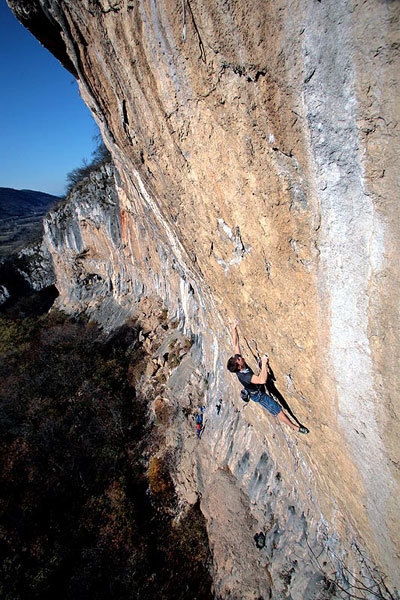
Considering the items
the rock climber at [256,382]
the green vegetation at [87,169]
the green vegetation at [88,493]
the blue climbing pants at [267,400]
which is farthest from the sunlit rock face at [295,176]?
the green vegetation at [87,169]

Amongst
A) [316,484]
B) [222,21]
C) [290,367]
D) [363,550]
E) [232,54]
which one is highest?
[222,21]

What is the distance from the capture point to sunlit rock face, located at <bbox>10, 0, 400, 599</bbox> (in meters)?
1.73

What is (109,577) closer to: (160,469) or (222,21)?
(160,469)

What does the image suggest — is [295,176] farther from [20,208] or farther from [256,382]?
[20,208]

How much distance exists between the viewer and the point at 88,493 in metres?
10.8

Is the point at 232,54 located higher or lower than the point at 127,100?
lower

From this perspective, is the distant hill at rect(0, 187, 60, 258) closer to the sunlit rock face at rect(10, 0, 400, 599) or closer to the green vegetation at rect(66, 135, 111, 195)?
the green vegetation at rect(66, 135, 111, 195)

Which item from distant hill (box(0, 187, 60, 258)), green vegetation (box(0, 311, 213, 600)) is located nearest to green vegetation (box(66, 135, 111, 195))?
green vegetation (box(0, 311, 213, 600))

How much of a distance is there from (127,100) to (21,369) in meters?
16.9

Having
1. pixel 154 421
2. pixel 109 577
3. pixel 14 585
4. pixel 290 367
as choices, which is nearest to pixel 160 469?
pixel 154 421

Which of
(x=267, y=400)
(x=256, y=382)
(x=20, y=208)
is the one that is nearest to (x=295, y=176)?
(x=256, y=382)

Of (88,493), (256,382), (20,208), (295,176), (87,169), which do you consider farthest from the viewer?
(20,208)

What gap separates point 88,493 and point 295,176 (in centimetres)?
1310

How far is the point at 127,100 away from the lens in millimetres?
3174
